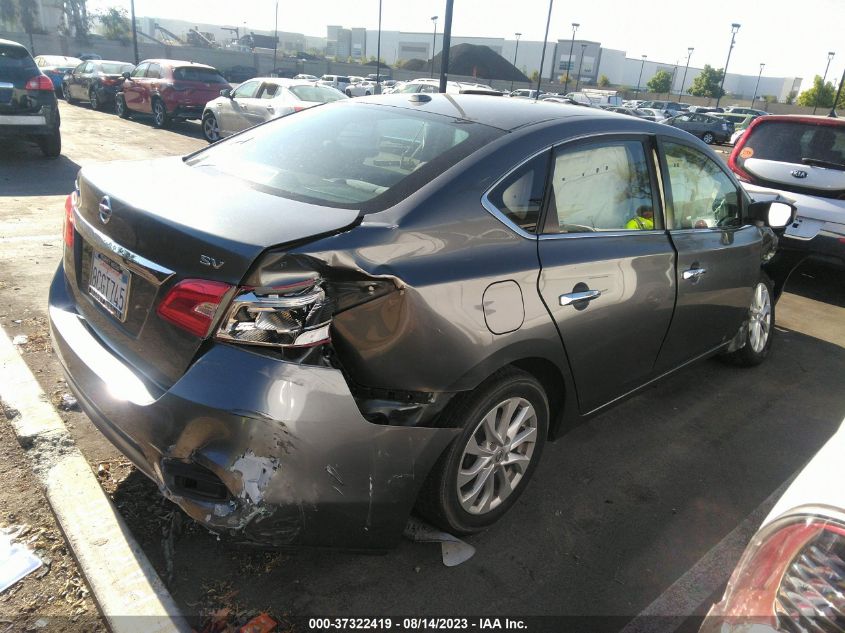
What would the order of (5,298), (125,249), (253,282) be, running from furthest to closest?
(5,298) → (125,249) → (253,282)

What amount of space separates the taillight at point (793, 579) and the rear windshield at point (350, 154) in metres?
1.58

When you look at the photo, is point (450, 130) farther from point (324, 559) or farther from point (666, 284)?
point (324, 559)

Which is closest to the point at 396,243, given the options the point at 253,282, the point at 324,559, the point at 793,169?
the point at 253,282

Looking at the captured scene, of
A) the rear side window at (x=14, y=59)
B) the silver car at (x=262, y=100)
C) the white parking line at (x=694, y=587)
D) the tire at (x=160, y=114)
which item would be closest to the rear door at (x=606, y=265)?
the white parking line at (x=694, y=587)

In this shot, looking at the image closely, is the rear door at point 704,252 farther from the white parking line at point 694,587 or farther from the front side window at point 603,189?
the white parking line at point 694,587

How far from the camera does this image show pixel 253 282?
194 centimetres

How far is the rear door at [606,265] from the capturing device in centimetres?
272

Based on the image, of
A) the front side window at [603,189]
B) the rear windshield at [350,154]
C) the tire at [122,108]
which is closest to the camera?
the rear windshield at [350,154]

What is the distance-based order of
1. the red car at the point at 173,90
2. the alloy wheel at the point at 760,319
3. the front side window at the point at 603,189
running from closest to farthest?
the front side window at the point at 603,189, the alloy wheel at the point at 760,319, the red car at the point at 173,90

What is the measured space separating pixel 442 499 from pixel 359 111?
1.98m

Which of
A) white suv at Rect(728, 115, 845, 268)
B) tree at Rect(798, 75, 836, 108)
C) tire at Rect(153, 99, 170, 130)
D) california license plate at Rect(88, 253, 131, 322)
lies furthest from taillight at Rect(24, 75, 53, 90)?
tree at Rect(798, 75, 836, 108)

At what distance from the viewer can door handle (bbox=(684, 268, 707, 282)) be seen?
3.43m

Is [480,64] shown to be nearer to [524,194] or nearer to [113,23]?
[113,23]

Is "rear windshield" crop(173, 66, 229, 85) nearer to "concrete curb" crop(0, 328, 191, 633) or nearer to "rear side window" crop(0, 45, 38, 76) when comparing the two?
"rear side window" crop(0, 45, 38, 76)
